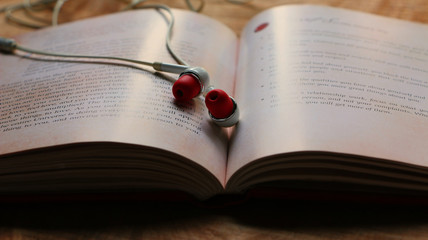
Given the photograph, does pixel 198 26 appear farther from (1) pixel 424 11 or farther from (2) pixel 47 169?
(1) pixel 424 11

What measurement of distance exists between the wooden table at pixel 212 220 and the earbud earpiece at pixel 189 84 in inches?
5.6

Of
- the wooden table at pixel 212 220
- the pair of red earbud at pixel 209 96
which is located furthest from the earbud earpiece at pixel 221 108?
the wooden table at pixel 212 220

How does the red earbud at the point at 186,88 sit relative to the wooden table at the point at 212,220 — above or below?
above

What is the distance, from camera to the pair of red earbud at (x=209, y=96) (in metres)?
0.47

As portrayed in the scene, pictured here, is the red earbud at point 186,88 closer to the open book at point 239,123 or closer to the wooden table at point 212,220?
the open book at point 239,123

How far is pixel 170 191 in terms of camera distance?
478mm

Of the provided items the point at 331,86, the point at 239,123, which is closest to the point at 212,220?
the point at 239,123

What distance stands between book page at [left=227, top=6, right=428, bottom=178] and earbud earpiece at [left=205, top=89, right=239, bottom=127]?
0.07 ft

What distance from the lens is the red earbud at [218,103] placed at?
47 centimetres

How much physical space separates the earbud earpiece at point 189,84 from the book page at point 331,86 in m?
0.07

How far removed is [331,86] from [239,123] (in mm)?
134

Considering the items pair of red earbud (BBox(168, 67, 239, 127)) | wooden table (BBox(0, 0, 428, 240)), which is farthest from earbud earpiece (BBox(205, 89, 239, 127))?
wooden table (BBox(0, 0, 428, 240))

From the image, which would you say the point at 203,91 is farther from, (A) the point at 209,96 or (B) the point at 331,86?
(B) the point at 331,86

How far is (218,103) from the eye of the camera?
1.54 ft
